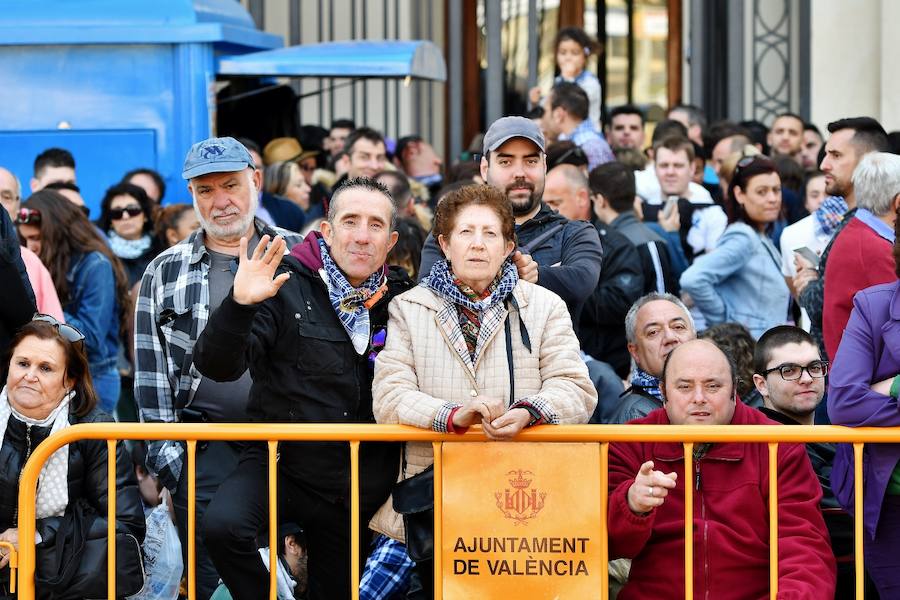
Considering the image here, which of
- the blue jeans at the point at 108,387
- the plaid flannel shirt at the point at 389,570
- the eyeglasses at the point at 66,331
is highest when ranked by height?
the eyeglasses at the point at 66,331

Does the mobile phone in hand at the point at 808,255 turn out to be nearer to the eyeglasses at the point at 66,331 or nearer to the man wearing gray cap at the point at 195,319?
the man wearing gray cap at the point at 195,319

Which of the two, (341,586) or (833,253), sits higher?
(833,253)

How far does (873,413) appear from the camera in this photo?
4773mm

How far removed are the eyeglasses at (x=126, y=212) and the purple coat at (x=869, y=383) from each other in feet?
15.7

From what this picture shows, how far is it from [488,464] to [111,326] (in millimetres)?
A: 3572

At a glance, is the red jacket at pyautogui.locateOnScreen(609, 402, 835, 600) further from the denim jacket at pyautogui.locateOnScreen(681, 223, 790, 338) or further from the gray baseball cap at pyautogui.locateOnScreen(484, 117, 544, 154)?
the denim jacket at pyautogui.locateOnScreen(681, 223, 790, 338)

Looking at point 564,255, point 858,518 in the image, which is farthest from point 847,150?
point 858,518

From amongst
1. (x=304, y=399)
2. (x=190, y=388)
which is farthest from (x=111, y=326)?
(x=304, y=399)

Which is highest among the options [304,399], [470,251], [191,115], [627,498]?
[191,115]

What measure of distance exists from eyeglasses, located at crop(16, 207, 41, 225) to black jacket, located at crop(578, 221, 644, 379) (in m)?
2.74

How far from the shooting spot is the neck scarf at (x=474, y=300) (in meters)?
4.88

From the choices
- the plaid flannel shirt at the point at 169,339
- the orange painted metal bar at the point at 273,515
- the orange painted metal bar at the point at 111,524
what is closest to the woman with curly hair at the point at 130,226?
the plaid flannel shirt at the point at 169,339

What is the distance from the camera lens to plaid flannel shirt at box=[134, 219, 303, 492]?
18.5 feet

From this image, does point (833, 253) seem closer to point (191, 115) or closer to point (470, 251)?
point (470, 251)
